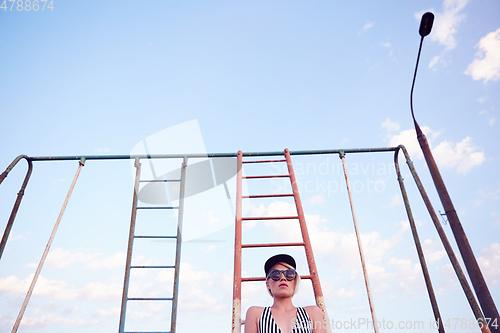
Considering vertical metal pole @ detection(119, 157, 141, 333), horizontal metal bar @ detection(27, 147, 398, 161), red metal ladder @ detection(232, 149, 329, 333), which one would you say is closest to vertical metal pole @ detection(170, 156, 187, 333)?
horizontal metal bar @ detection(27, 147, 398, 161)

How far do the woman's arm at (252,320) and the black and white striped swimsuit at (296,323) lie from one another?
0.04 meters

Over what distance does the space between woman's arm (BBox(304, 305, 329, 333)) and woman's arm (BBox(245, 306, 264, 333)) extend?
41cm

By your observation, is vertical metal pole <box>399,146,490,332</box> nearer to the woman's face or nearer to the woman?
the woman

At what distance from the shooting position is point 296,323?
2588 mm

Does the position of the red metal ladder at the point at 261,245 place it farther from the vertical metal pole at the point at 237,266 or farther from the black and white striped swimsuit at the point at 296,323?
the black and white striped swimsuit at the point at 296,323

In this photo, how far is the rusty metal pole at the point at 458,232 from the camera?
2.59m

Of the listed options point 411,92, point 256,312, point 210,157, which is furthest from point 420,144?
point 210,157

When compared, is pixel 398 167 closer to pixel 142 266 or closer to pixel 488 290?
pixel 488 290

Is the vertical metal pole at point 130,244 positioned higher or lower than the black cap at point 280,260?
higher

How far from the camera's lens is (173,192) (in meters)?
4.62

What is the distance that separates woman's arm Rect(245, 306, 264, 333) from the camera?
104 inches

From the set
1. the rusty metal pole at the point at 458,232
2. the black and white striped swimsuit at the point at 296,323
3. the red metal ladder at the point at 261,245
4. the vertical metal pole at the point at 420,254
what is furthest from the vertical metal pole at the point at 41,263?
the vertical metal pole at the point at 420,254

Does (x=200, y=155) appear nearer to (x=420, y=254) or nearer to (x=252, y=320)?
(x=252, y=320)

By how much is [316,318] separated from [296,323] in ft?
0.61
